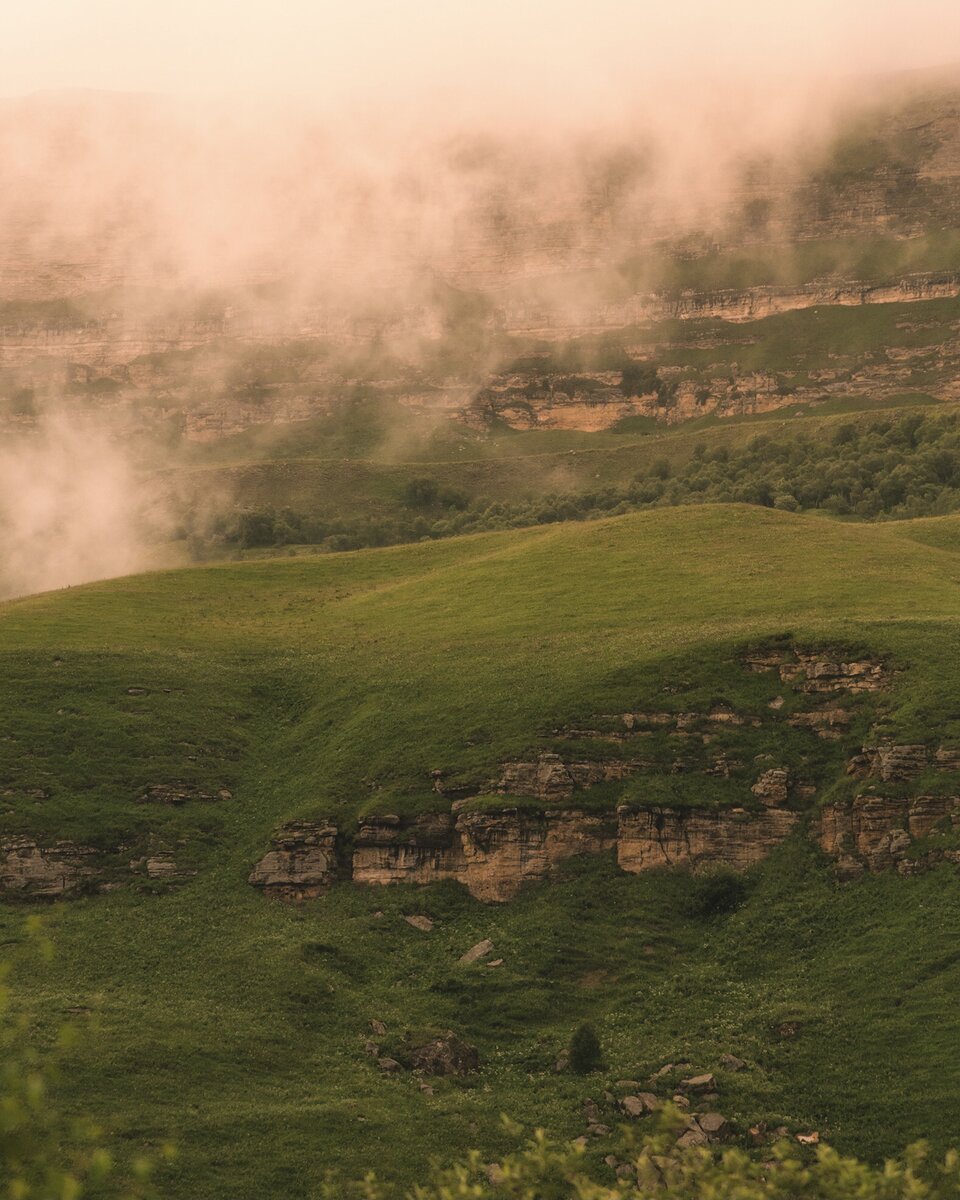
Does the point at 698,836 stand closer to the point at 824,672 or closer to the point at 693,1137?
the point at 824,672

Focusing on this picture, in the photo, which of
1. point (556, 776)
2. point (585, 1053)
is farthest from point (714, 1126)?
point (556, 776)

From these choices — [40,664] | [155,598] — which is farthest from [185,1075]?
[155,598]

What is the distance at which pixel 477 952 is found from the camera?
62.4 meters

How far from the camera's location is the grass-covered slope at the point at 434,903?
162 ft

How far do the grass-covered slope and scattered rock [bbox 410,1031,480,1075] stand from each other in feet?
2.72

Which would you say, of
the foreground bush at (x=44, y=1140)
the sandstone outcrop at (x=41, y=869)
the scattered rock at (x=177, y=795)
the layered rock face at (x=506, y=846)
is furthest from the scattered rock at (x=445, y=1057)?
the scattered rock at (x=177, y=795)

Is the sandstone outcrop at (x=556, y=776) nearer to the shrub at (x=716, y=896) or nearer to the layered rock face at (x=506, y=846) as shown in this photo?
the layered rock face at (x=506, y=846)

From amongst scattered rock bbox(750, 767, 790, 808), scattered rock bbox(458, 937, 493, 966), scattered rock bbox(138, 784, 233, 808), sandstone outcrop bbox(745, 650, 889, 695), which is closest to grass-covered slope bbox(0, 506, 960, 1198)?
scattered rock bbox(138, 784, 233, 808)

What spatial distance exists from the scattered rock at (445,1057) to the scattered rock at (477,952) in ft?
23.5

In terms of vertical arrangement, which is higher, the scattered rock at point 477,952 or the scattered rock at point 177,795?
the scattered rock at point 177,795

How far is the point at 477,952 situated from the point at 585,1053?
34.7 feet

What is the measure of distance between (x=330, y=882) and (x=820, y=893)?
21.5m

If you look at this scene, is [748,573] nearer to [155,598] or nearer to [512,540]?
[512,540]

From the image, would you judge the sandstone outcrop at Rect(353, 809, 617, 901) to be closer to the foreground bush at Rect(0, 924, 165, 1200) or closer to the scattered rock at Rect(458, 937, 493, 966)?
the scattered rock at Rect(458, 937, 493, 966)
